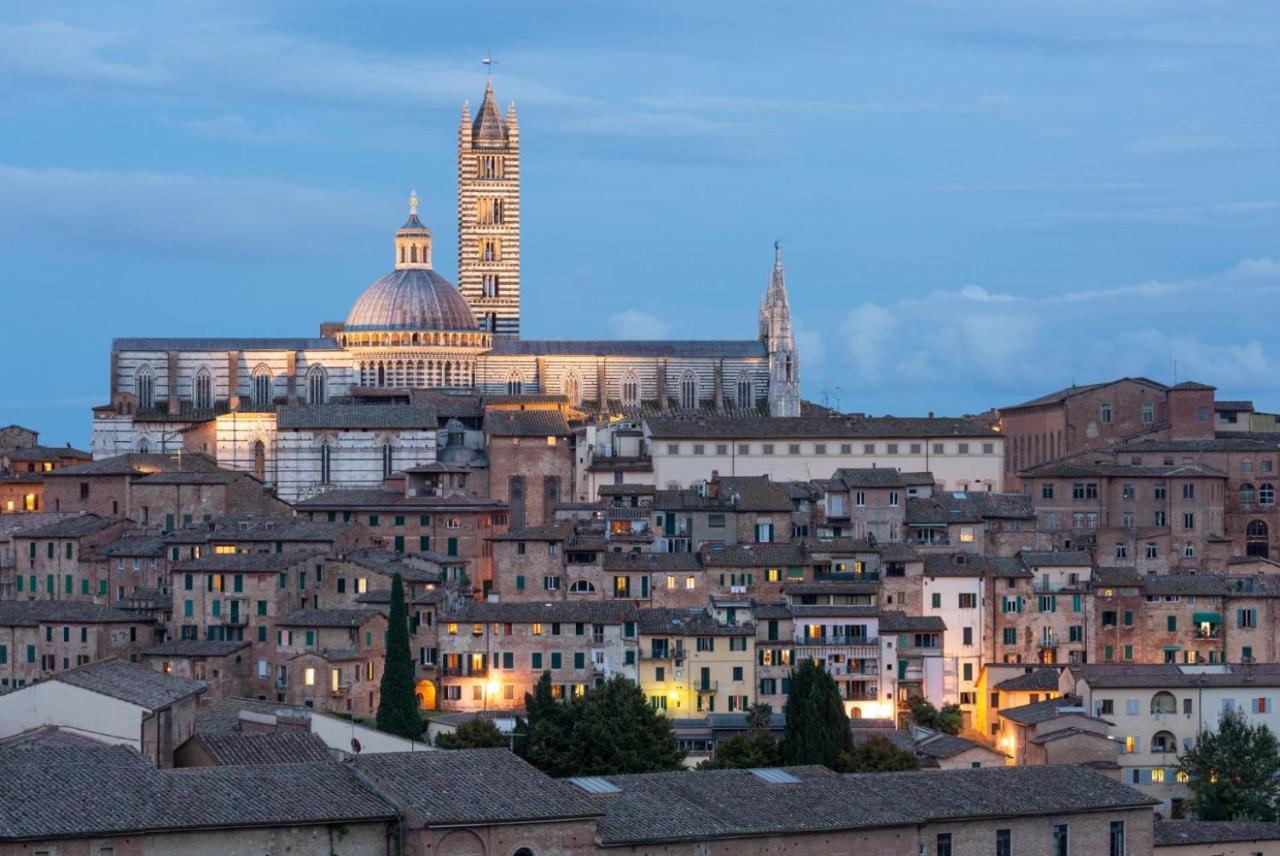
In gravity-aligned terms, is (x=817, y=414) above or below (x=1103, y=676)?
above

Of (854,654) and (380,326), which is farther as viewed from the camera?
(380,326)

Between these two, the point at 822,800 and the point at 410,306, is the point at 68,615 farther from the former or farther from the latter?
the point at 410,306

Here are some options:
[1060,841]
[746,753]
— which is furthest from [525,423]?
[1060,841]

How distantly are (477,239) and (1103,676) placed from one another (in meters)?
60.9

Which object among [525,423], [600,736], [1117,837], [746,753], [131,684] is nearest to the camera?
[1117,837]

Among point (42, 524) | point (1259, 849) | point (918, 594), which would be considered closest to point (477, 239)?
point (42, 524)

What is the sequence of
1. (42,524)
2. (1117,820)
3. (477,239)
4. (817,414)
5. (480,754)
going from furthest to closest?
(477,239), (817,414), (42,524), (1117,820), (480,754)

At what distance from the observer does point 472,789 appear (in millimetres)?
42250

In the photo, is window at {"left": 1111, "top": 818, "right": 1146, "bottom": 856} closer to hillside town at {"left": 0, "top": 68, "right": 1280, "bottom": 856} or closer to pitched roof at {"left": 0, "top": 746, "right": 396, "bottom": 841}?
hillside town at {"left": 0, "top": 68, "right": 1280, "bottom": 856}

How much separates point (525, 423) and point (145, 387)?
883 inches

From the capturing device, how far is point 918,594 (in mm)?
73938

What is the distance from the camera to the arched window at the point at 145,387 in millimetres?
107188

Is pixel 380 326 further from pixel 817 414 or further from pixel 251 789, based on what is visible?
pixel 251 789

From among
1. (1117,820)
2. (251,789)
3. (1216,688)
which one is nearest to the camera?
(251,789)
